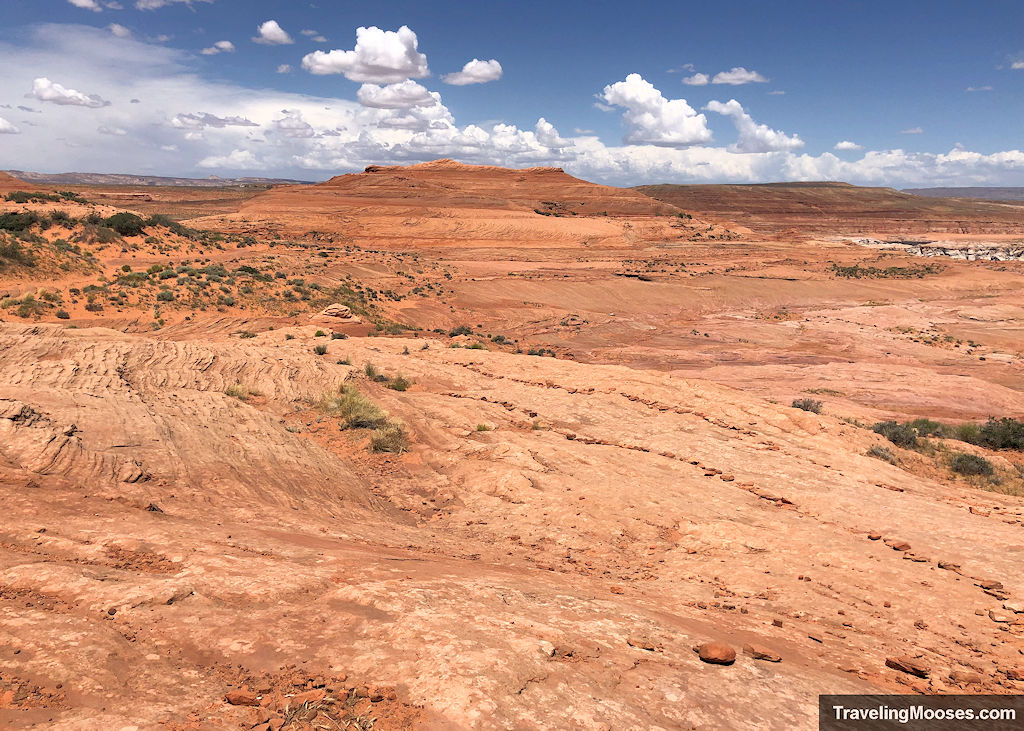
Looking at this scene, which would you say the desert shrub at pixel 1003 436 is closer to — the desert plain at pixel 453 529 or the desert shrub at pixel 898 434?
the desert plain at pixel 453 529

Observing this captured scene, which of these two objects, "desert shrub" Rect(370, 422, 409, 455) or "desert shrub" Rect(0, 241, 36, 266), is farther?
"desert shrub" Rect(0, 241, 36, 266)

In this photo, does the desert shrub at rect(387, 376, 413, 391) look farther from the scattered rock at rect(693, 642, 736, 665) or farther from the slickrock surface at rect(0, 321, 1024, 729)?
the scattered rock at rect(693, 642, 736, 665)

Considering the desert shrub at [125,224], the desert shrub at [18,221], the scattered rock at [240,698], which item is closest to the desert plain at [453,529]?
the scattered rock at [240,698]

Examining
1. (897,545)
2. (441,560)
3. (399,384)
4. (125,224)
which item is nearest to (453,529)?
(441,560)

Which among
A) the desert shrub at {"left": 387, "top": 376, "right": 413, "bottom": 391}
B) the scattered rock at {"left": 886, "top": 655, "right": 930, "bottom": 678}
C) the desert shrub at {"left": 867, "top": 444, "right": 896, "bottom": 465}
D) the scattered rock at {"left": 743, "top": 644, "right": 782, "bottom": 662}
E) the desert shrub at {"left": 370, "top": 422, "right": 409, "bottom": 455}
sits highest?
the desert shrub at {"left": 387, "top": 376, "right": 413, "bottom": 391}

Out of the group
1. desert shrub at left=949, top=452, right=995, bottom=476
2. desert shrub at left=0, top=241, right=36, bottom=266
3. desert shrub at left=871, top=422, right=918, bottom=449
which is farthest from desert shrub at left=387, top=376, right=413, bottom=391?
desert shrub at left=0, top=241, right=36, bottom=266

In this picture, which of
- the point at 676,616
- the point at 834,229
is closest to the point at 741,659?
the point at 676,616
